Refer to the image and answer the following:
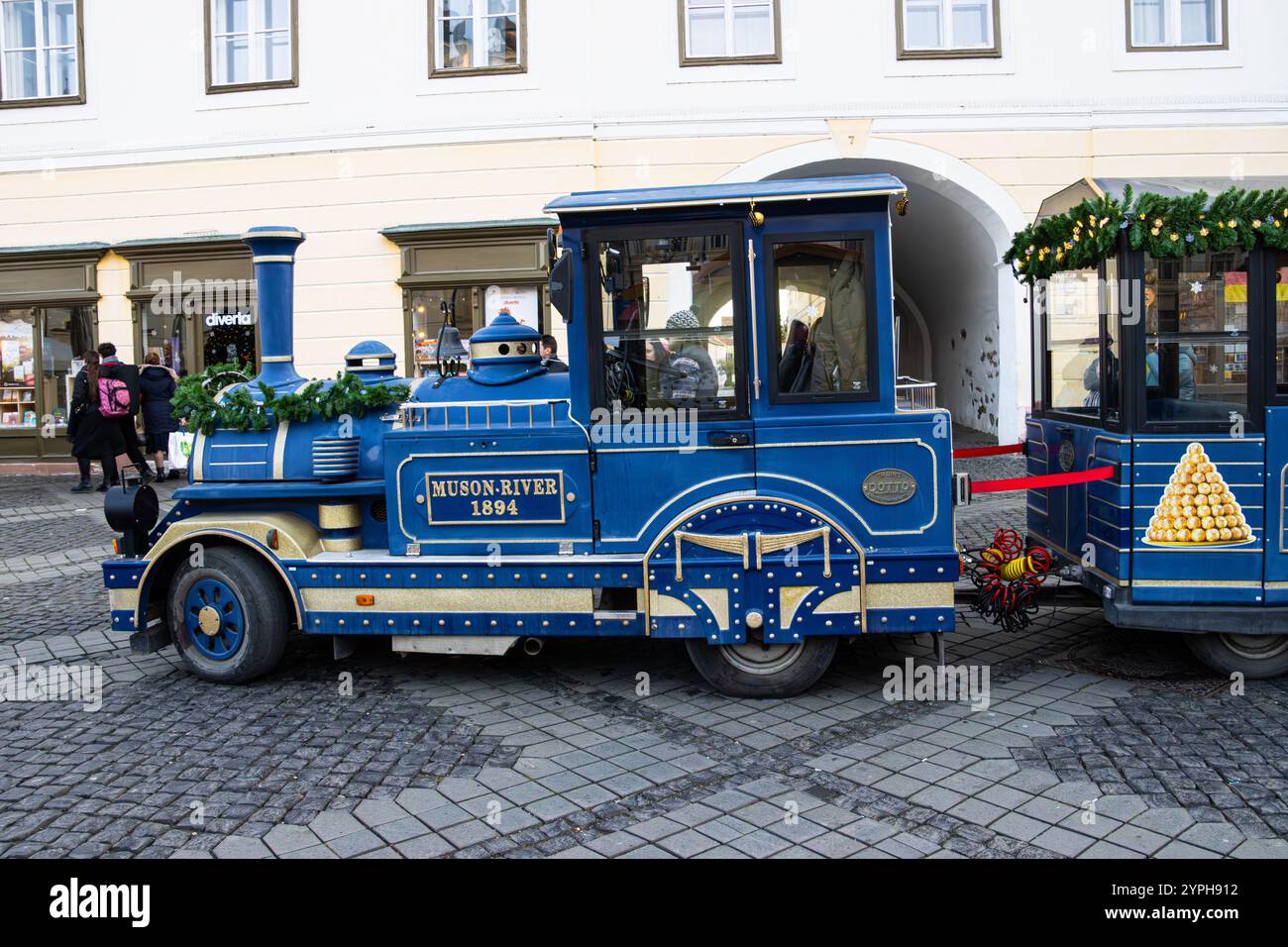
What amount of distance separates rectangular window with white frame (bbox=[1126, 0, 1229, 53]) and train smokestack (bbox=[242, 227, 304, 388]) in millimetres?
11922

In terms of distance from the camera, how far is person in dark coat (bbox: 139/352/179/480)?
13492 mm

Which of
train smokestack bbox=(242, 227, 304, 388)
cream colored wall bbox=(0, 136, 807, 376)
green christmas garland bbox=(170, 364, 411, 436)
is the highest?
cream colored wall bbox=(0, 136, 807, 376)

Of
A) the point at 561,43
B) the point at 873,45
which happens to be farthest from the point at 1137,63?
the point at 561,43

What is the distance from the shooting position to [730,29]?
13.5 metres

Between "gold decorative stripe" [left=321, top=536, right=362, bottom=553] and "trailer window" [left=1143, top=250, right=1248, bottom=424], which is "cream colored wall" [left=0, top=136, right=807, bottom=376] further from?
"trailer window" [left=1143, top=250, right=1248, bottom=424]

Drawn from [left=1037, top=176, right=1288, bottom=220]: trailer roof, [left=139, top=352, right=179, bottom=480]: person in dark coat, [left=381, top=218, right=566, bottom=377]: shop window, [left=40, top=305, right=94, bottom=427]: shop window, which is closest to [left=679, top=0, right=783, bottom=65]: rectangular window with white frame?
[left=381, top=218, right=566, bottom=377]: shop window

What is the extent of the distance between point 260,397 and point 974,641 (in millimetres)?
4245

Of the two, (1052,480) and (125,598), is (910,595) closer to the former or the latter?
(1052,480)

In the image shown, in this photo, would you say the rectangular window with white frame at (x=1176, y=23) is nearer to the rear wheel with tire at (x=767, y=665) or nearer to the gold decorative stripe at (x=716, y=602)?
the rear wheel with tire at (x=767, y=665)

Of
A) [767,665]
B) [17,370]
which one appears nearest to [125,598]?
[767,665]

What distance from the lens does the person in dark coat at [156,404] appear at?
13.5 meters

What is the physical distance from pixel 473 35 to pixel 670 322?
1030 cm

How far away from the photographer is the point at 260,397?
18.5 ft

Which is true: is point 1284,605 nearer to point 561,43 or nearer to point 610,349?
point 610,349
